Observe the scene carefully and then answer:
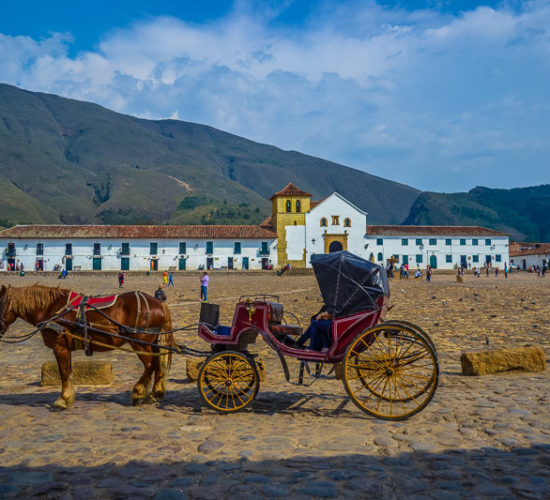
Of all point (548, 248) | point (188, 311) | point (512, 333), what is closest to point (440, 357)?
point (512, 333)

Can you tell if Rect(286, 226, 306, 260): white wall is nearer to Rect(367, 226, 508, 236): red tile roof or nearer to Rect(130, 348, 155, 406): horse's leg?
Rect(367, 226, 508, 236): red tile roof

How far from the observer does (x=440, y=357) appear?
8.46 meters

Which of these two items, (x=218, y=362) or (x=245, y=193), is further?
(x=245, y=193)

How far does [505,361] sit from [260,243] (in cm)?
5278

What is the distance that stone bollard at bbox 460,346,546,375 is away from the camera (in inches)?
279

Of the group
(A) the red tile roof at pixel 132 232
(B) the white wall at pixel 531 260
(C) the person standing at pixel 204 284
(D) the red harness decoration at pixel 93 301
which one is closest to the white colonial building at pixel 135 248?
(A) the red tile roof at pixel 132 232

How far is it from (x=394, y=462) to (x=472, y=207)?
6324 inches

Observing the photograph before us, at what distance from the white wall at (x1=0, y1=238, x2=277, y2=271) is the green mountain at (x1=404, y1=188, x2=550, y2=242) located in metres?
102

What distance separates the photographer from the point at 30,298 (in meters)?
6.12

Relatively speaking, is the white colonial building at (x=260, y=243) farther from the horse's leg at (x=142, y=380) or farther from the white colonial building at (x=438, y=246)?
the horse's leg at (x=142, y=380)

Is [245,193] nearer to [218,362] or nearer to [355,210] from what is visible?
[355,210]

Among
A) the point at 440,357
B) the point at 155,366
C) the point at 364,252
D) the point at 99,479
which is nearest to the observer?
the point at 99,479

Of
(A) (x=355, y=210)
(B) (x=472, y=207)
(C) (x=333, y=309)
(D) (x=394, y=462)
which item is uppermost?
(B) (x=472, y=207)

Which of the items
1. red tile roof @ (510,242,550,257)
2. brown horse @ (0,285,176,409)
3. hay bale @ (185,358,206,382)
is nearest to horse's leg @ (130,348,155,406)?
brown horse @ (0,285,176,409)
